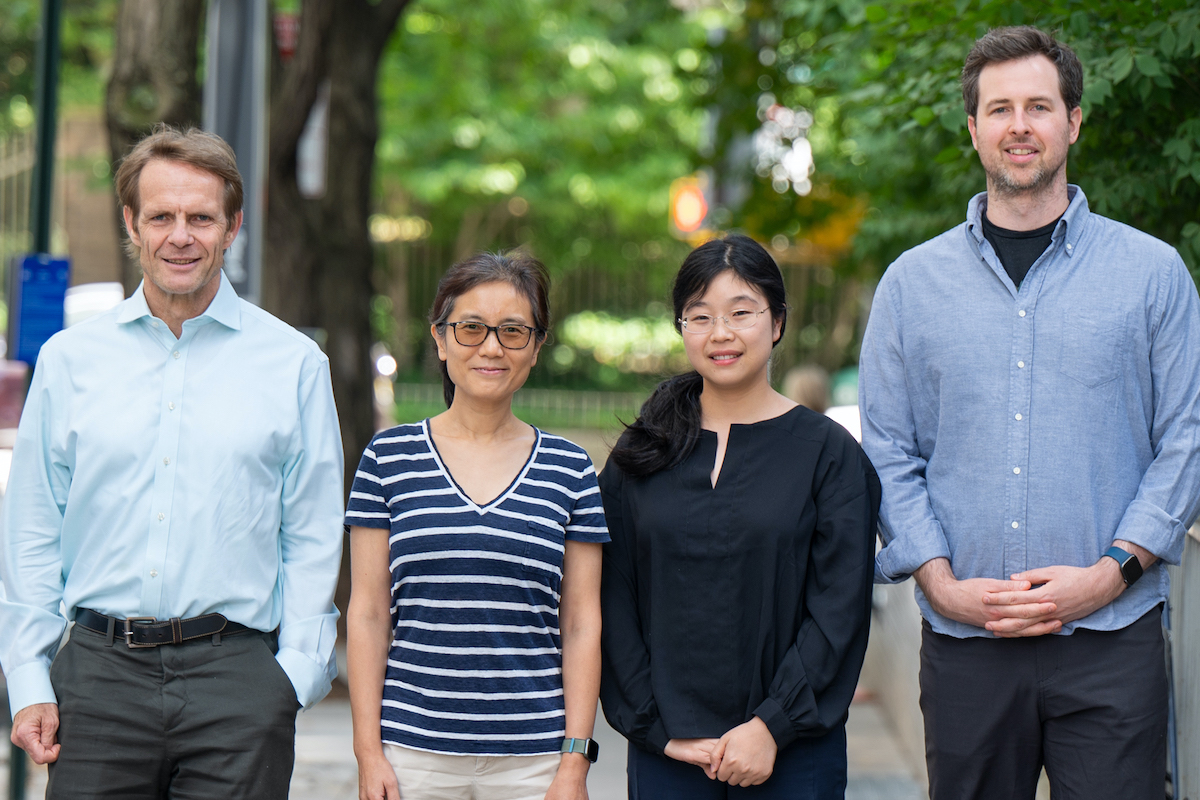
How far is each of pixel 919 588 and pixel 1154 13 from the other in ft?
7.01

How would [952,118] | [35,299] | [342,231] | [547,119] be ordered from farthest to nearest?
[547,119] < [342,231] < [35,299] < [952,118]

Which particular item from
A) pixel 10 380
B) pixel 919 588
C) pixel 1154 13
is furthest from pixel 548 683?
pixel 10 380

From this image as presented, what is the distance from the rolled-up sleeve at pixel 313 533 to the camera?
3.00 m

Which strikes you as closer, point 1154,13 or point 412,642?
point 412,642

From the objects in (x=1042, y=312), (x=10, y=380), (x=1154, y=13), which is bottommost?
(x=10, y=380)

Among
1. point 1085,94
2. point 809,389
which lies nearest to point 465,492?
point 1085,94

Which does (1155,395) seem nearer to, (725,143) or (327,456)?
(327,456)

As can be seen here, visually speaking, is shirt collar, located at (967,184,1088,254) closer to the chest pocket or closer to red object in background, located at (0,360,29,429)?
the chest pocket

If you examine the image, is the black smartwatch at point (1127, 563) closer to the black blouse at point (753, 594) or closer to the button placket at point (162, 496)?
the black blouse at point (753, 594)

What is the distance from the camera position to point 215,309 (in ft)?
9.85

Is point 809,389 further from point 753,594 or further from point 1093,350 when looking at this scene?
point 753,594

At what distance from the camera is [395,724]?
289 cm

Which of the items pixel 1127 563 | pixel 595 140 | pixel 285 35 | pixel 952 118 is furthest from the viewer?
pixel 595 140

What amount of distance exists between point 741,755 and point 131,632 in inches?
52.2
